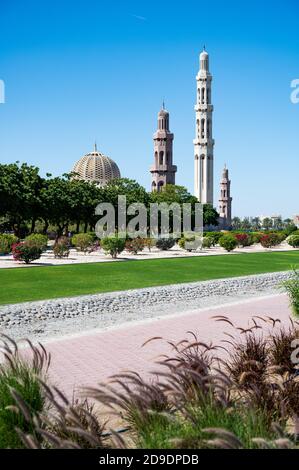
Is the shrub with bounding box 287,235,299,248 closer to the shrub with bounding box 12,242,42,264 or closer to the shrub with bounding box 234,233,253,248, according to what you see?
the shrub with bounding box 234,233,253,248

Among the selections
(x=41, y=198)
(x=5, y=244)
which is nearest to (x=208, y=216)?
(x=41, y=198)

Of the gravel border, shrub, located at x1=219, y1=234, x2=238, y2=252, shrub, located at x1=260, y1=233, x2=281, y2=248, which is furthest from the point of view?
shrub, located at x1=260, y1=233, x2=281, y2=248

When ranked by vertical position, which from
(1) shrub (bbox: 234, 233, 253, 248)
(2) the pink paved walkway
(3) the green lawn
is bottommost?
(2) the pink paved walkway

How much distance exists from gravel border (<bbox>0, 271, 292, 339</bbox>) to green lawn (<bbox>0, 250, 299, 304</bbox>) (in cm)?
116

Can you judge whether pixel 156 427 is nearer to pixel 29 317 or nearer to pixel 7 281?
pixel 29 317

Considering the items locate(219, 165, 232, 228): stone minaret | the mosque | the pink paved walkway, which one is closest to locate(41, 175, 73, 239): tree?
the pink paved walkway

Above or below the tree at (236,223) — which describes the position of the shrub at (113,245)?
below

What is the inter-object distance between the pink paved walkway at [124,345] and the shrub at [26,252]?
14.1 meters

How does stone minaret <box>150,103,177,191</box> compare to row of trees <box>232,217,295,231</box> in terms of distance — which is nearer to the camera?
stone minaret <box>150,103,177,191</box>

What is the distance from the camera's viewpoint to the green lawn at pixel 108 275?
15305 mm

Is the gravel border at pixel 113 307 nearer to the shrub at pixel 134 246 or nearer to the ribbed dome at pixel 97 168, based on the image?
the shrub at pixel 134 246

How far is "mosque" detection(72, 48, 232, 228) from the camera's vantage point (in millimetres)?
114562

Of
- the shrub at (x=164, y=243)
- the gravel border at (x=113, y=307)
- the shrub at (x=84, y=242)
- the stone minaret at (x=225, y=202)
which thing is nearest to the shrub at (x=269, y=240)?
the shrub at (x=164, y=243)

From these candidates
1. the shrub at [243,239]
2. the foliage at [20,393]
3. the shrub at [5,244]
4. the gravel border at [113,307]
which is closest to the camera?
the foliage at [20,393]
